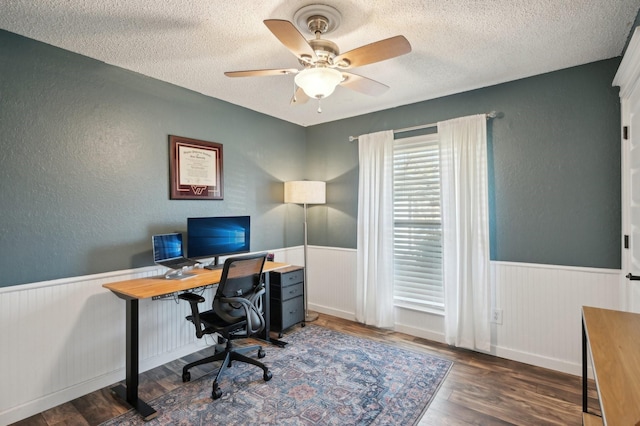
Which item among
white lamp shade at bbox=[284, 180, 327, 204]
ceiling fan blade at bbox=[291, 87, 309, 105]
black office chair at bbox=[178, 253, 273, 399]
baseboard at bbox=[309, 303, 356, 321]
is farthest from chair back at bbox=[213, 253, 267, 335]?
baseboard at bbox=[309, 303, 356, 321]

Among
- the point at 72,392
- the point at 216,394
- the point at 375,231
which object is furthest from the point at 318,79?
the point at 72,392

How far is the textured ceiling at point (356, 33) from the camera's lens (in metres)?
1.82

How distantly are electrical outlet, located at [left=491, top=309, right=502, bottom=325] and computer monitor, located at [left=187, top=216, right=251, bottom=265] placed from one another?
2.45 m

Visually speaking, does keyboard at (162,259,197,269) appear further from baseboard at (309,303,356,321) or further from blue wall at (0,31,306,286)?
baseboard at (309,303,356,321)

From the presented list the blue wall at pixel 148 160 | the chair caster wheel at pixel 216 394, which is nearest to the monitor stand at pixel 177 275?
the blue wall at pixel 148 160

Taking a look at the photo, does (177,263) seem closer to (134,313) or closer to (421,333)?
(134,313)

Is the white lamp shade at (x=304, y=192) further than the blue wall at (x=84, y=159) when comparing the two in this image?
Yes

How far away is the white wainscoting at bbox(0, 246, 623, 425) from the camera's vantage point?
2.09m

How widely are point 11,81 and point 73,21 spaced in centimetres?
61

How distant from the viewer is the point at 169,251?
2.71 meters

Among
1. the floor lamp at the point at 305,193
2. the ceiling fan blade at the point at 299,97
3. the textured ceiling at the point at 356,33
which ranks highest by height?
the textured ceiling at the point at 356,33

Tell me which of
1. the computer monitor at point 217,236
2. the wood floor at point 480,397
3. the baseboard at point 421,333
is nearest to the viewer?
the wood floor at point 480,397

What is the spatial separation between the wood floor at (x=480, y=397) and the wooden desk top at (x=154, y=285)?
0.79m

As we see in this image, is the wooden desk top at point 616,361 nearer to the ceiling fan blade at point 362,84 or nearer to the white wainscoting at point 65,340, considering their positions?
the ceiling fan blade at point 362,84
